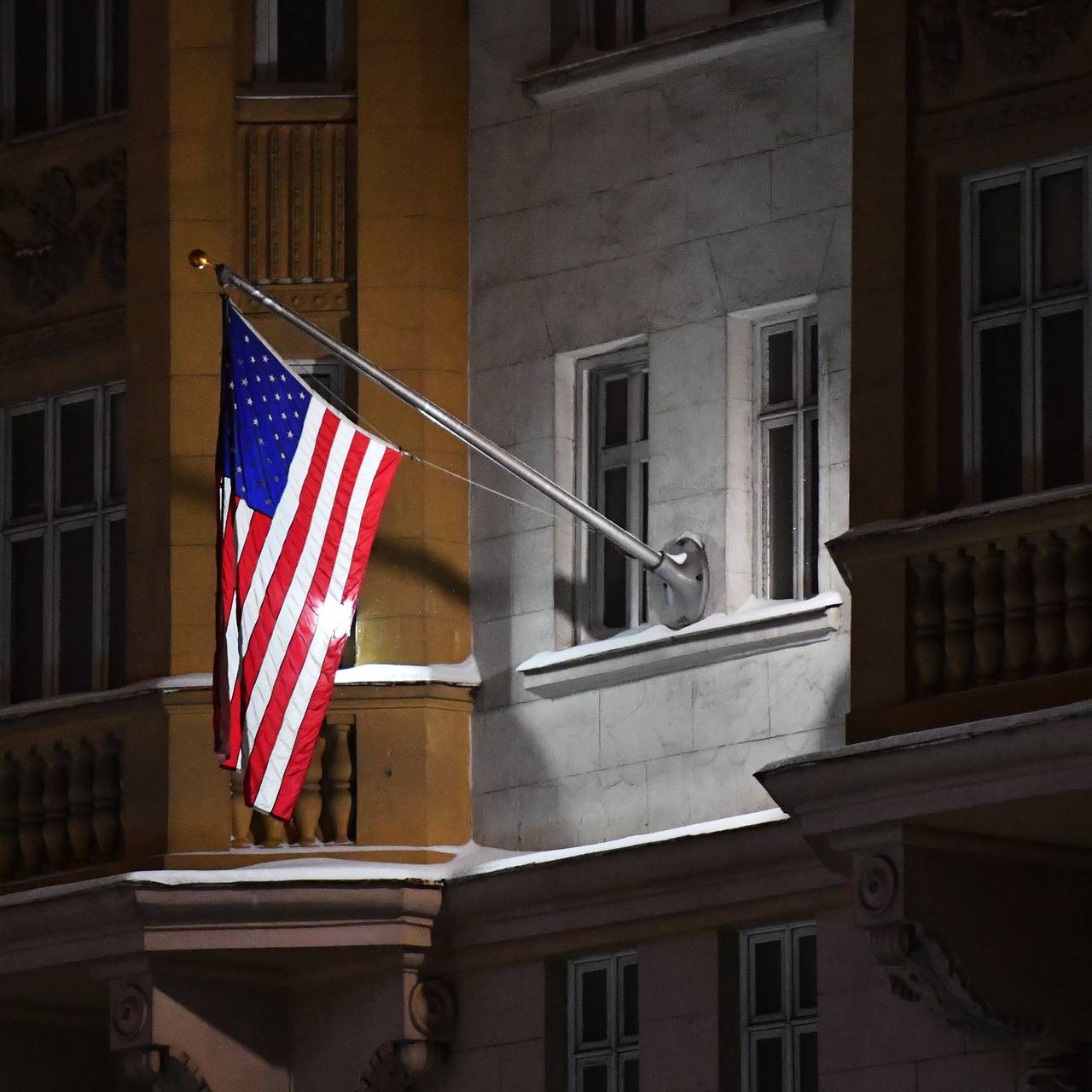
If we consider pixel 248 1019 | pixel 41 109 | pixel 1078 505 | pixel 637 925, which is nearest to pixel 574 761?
pixel 637 925

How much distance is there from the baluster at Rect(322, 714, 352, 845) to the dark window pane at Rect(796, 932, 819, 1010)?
296 centimetres

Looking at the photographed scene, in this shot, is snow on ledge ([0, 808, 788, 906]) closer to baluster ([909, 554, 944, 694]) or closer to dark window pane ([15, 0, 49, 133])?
baluster ([909, 554, 944, 694])

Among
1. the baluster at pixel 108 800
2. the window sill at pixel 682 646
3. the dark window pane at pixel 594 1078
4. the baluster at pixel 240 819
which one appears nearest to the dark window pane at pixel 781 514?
the window sill at pixel 682 646

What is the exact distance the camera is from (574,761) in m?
22.5

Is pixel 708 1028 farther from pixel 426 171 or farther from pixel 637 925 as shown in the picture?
pixel 426 171

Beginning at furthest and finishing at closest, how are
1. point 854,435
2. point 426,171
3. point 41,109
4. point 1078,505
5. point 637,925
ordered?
point 41,109
point 426,171
point 637,925
point 854,435
point 1078,505

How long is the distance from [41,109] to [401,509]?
4.10 metres

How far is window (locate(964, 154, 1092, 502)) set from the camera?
791 inches

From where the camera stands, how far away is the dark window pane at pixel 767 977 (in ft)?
71.2

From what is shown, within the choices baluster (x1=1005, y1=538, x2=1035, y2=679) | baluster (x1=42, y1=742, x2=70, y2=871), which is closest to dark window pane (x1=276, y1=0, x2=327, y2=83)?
baluster (x1=42, y1=742, x2=70, y2=871)

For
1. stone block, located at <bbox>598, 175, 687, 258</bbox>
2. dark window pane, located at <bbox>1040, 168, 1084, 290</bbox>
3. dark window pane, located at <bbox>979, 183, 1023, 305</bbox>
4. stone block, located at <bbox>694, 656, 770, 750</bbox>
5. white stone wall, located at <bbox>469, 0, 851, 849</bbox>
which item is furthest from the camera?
stone block, located at <bbox>598, 175, 687, 258</bbox>

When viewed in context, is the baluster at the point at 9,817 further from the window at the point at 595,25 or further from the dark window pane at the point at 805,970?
the window at the point at 595,25

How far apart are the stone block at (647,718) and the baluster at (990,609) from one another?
270cm

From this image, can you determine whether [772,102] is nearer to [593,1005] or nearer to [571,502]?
[571,502]
